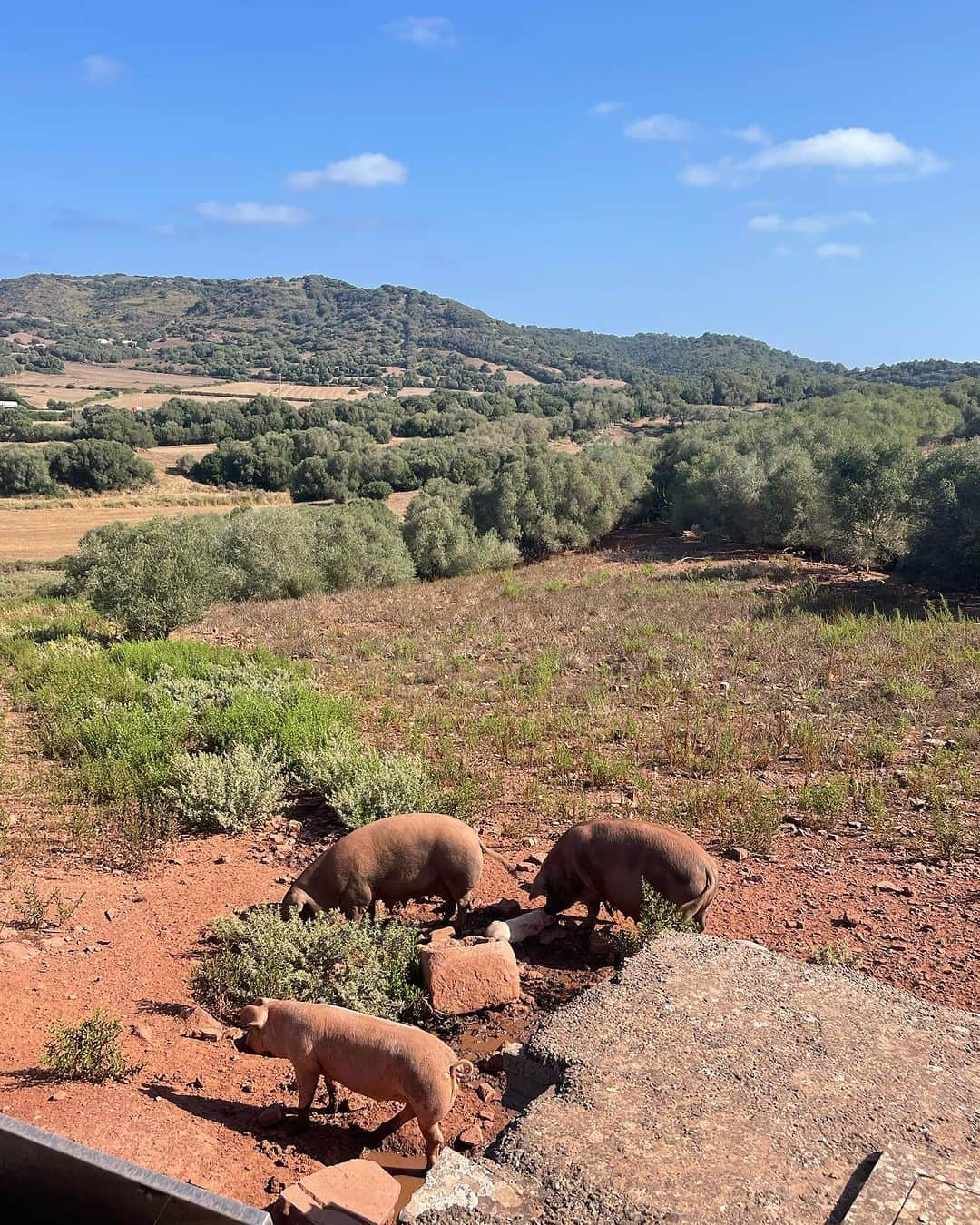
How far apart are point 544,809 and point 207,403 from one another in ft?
292

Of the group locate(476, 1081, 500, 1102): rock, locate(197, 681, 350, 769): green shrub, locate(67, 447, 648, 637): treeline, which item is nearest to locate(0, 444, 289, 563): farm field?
locate(67, 447, 648, 637): treeline

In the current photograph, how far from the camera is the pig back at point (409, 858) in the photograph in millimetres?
5477

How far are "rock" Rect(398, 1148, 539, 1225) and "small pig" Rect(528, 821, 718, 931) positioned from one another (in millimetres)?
2338

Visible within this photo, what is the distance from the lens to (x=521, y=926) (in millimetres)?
5566

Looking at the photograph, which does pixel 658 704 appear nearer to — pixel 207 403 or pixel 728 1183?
pixel 728 1183

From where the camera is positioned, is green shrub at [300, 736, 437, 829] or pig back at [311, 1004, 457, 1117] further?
green shrub at [300, 736, 437, 829]

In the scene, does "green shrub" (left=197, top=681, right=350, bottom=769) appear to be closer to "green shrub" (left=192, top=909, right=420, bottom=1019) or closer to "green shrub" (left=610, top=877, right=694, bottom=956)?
"green shrub" (left=192, top=909, right=420, bottom=1019)

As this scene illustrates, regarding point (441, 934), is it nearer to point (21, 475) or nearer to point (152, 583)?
point (152, 583)

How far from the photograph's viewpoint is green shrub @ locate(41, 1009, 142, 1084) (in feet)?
12.4

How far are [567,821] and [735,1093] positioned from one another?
12.8 feet

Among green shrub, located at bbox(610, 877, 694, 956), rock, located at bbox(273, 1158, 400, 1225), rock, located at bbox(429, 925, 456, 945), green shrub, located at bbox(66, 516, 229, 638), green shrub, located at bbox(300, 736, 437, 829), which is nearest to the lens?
rock, located at bbox(273, 1158, 400, 1225)

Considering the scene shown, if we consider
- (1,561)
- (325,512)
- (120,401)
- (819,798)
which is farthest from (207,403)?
(819,798)

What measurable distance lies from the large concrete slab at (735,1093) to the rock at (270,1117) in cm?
112

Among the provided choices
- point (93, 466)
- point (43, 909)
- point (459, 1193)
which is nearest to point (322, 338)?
point (93, 466)
